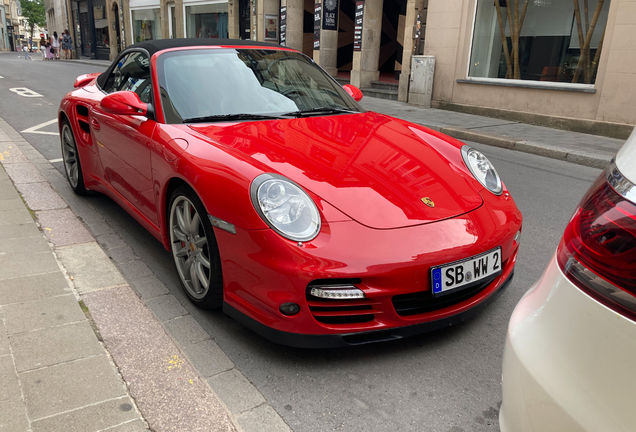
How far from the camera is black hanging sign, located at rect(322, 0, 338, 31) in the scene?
1641 centimetres

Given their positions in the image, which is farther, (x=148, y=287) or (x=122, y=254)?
(x=122, y=254)

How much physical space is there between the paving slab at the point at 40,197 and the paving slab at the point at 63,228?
0.15 meters

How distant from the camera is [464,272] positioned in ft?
7.62

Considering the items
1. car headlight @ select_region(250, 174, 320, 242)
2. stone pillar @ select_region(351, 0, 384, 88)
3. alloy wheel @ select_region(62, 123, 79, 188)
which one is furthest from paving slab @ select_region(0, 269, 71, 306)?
stone pillar @ select_region(351, 0, 384, 88)

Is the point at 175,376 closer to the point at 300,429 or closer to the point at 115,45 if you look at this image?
the point at 300,429

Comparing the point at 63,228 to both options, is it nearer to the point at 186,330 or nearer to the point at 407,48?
the point at 186,330

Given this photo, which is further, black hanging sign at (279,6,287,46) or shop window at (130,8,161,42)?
shop window at (130,8,161,42)

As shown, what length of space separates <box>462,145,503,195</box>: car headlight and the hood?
4.3 inches

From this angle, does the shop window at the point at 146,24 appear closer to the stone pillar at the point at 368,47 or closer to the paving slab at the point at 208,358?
the stone pillar at the point at 368,47

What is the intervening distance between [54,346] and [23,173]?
11.6 ft

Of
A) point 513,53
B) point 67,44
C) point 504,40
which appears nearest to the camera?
point 513,53

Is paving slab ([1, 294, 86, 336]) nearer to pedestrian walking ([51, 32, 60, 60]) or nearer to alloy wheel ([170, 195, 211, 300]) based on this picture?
alloy wheel ([170, 195, 211, 300])

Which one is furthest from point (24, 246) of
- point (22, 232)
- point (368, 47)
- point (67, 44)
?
point (67, 44)

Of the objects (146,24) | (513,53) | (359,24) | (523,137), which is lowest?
(523,137)
